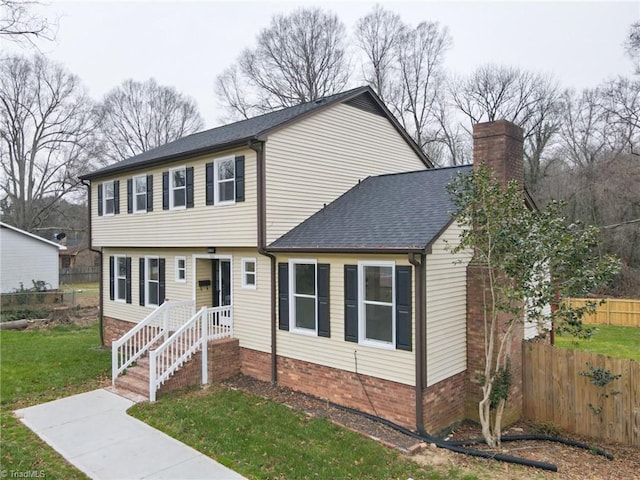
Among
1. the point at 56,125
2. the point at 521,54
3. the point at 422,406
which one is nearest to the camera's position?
the point at 422,406

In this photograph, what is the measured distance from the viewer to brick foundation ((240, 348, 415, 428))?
7.81 metres

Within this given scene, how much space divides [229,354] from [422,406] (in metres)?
4.95

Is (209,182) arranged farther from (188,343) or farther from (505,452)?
(505,452)

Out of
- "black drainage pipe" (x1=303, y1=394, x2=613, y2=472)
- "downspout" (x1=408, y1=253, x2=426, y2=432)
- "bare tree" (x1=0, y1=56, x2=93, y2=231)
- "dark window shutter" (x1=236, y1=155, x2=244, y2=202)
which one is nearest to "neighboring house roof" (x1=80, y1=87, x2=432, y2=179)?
"dark window shutter" (x1=236, y1=155, x2=244, y2=202)

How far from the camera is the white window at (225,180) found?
10.4 meters

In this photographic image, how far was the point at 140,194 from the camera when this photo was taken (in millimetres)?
13062

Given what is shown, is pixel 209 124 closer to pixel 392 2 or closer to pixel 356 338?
pixel 392 2

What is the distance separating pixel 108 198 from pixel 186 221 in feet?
15.1

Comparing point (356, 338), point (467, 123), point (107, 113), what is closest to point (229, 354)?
point (356, 338)

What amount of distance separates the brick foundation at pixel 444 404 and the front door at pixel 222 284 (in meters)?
6.21

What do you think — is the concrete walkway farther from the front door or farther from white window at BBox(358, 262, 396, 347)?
the front door

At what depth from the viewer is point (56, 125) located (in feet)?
107
